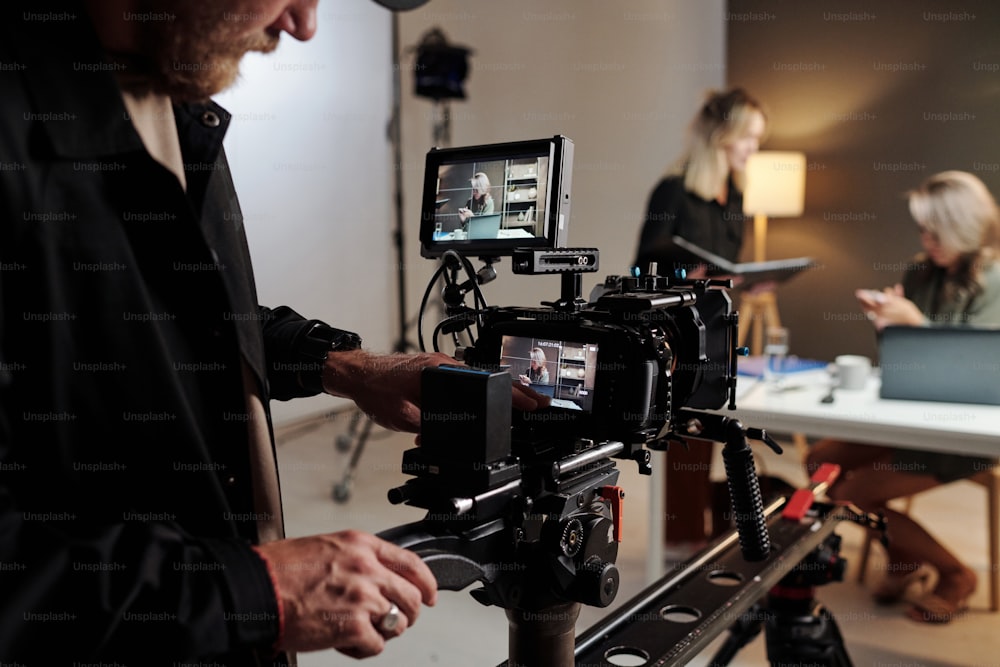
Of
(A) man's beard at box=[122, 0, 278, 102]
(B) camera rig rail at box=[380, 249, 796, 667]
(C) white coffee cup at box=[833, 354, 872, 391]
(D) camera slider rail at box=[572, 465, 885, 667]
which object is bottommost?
(D) camera slider rail at box=[572, 465, 885, 667]

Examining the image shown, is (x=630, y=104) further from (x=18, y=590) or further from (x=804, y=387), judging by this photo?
(x=18, y=590)

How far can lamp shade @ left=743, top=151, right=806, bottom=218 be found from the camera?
427 cm

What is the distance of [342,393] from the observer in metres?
1.09

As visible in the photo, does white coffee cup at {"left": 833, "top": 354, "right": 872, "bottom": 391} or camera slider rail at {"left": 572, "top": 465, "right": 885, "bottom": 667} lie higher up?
white coffee cup at {"left": 833, "top": 354, "right": 872, "bottom": 391}

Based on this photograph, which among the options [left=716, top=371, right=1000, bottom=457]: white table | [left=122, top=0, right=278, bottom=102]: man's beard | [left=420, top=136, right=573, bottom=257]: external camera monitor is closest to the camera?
[left=122, top=0, right=278, bottom=102]: man's beard

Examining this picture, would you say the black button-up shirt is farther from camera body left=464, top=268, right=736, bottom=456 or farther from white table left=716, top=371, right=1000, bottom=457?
white table left=716, top=371, right=1000, bottom=457

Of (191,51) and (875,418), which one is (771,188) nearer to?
(875,418)

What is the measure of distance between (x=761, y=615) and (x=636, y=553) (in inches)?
55.1

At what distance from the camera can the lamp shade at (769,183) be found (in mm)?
4270

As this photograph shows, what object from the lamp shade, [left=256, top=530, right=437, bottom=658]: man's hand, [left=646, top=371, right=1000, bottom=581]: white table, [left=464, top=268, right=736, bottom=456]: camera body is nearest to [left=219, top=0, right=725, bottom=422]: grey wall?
the lamp shade

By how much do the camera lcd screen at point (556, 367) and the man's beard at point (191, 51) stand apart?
42 cm

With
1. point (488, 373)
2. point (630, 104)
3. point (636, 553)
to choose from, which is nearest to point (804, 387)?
point (636, 553)

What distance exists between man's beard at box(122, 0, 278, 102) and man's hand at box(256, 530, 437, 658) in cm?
42

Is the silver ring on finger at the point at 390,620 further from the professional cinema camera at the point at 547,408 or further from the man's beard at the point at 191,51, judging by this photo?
the man's beard at the point at 191,51
